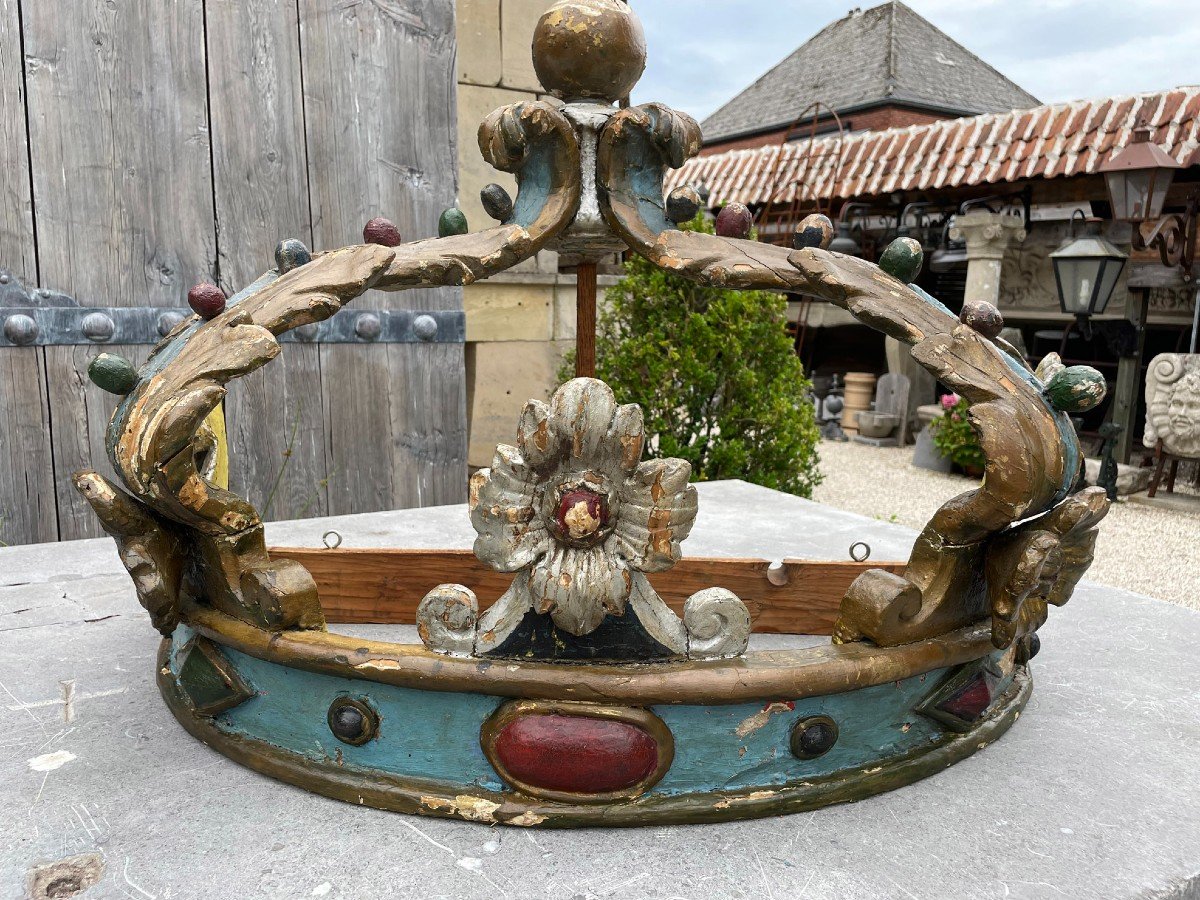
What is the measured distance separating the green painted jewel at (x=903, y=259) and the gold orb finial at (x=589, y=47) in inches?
15.4

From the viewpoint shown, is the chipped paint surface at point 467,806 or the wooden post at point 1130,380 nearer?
the chipped paint surface at point 467,806

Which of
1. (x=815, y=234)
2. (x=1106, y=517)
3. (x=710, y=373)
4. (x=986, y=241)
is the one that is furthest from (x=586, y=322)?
(x=986, y=241)

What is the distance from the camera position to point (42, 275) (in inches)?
83.9

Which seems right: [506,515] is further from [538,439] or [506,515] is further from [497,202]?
[497,202]

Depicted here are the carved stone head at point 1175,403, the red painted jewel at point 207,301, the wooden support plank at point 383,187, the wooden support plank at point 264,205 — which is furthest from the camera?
the carved stone head at point 1175,403

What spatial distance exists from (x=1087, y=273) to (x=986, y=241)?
4.77ft

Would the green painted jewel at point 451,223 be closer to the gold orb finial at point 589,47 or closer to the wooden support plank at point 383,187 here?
the gold orb finial at point 589,47

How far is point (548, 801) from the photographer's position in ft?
3.06

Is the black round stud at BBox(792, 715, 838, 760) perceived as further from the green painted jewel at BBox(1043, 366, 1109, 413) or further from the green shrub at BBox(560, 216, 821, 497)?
the green shrub at BBox(560, 216, 821, 497)

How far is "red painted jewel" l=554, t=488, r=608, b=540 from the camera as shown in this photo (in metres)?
0.88

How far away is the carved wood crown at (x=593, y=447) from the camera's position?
90 centimetres

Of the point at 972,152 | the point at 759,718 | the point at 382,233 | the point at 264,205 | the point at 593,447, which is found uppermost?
the point at 972,152

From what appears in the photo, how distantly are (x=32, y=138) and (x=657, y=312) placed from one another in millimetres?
2131

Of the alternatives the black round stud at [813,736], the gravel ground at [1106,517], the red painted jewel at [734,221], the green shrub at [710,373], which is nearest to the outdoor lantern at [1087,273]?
the gravel ground at [1106,517]
